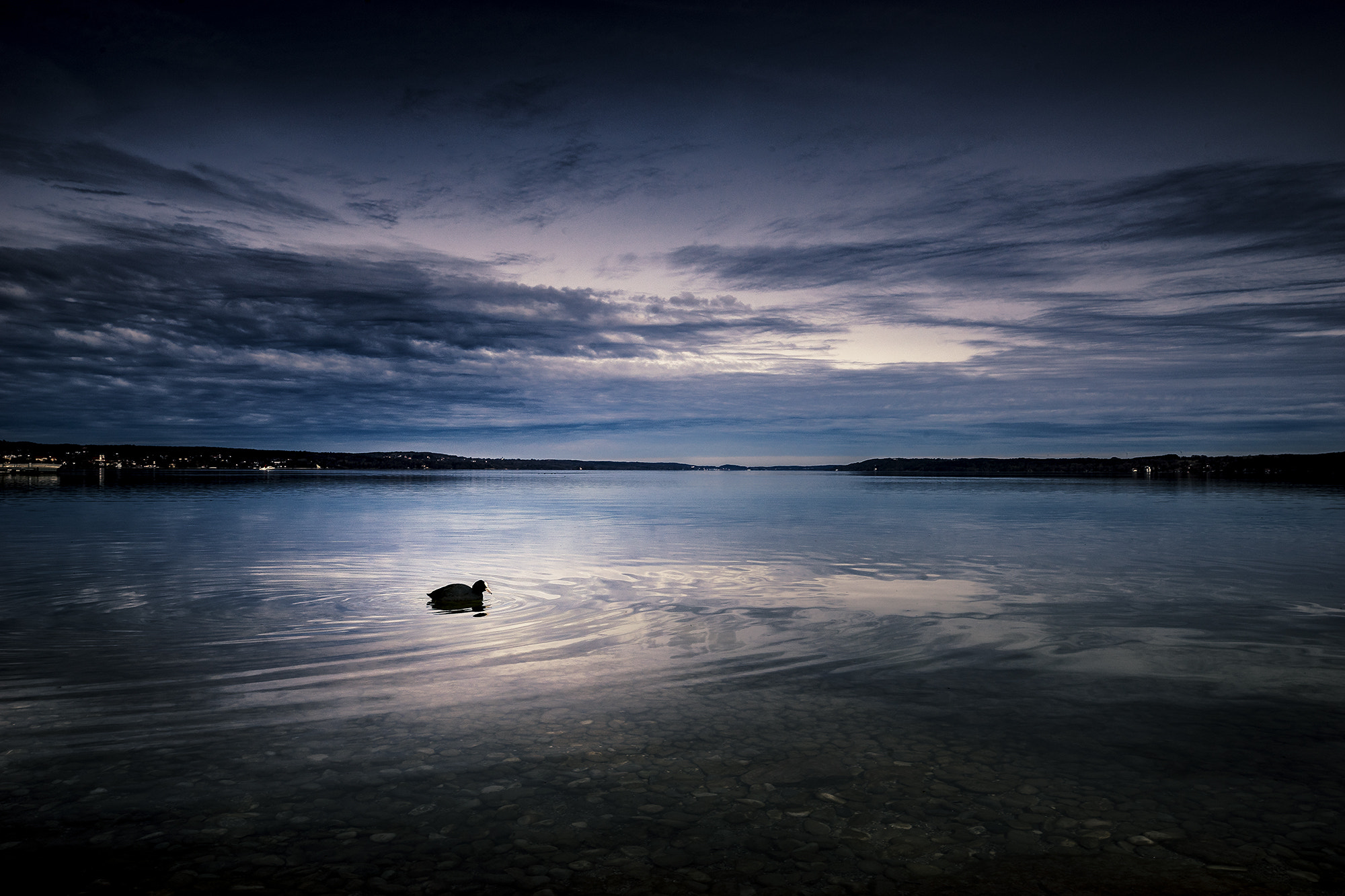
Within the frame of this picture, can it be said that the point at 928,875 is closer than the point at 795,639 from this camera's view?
Yes

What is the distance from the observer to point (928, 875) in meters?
6.54

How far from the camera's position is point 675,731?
32.5 ft

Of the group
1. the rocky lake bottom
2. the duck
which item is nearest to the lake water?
the rocky lake bottom

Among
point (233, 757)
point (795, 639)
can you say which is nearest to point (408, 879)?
point (233, 757)

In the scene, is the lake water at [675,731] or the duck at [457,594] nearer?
the lake water at [675,731]

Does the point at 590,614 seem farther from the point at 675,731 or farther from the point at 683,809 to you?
the point at 683,809

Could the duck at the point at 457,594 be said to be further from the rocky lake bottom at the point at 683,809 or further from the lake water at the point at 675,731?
the rocky lake bottom at the point at 683,809

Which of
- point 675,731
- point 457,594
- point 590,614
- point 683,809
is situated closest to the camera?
point 683,809

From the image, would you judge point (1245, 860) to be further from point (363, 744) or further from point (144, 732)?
point (144, 732)

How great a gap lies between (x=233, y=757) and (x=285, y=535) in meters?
30.2

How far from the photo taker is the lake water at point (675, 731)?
6734 millimetres

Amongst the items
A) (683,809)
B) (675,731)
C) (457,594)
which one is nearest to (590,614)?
(457,594)

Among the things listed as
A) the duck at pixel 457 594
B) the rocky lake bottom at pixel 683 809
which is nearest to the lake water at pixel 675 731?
the rocky lake bottom at pixel 683 809

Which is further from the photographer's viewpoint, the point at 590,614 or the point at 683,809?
the point at 590,614
